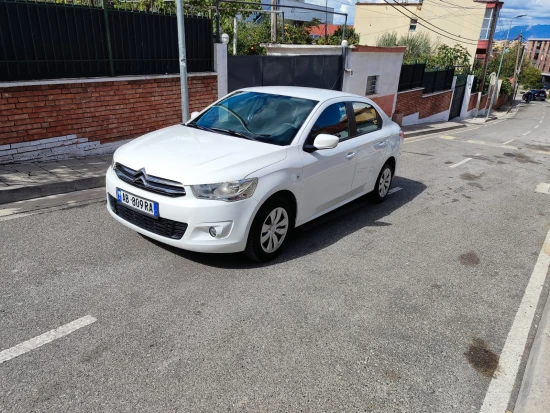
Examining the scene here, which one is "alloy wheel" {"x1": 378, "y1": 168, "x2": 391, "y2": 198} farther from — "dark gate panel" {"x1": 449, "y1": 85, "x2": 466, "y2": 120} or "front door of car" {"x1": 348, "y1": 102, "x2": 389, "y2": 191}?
"dark gate panel" {"x1": 449, "y1": 85, "x2": 466, "y2": 120}

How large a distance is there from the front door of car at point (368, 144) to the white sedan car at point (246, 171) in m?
0.02

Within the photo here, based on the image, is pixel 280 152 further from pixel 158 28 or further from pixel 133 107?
pixel 158 28

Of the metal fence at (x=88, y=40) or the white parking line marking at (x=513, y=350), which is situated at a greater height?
the metal fence at (x=88, y=40)

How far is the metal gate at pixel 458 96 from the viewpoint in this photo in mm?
26047

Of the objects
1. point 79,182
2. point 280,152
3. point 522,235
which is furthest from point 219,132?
point 522,235

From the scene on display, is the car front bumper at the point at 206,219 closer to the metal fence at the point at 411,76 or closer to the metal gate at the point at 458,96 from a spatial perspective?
the metal fence at the point at 411,76

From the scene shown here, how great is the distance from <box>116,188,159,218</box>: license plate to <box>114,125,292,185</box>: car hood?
26 cm

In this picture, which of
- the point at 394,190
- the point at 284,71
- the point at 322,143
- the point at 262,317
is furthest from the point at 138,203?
the point at 284,71

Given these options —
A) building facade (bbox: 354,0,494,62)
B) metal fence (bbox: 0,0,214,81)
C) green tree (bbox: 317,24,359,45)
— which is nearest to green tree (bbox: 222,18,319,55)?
green tree (bbox: 317,24,359,45)

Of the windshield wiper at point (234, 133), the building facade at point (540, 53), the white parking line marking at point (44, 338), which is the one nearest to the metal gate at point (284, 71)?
the windshield wiper at point (234, 133)

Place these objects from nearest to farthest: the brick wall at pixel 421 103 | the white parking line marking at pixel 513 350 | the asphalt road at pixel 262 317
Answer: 1. the asphalt road at pixel 262 317
2. the white parking line marking at pixel 513 350
3. the brick wall at pixel 421 103

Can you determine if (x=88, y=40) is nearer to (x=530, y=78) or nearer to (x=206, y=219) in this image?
(x=206, y=219)

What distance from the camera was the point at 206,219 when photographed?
12.3 ft

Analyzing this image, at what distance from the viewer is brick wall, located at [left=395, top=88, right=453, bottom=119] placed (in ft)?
59.2
